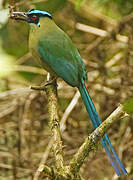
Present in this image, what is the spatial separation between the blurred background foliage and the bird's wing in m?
0.48

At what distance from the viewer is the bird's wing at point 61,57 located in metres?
2.61

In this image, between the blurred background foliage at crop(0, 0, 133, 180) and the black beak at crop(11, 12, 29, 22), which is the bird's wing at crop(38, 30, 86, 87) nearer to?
the black beak at crop(11, 12, 29, 22)

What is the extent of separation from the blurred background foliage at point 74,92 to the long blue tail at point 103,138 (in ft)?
2.35

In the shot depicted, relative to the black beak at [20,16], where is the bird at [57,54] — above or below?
below

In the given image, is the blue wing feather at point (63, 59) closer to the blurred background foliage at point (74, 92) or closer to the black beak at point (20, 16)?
the black beak at point (20, 16)

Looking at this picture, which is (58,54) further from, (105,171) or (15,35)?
(15,35)

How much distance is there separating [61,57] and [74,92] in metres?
0.94

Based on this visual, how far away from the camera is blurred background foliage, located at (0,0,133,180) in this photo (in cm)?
322

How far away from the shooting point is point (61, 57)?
2.66 m

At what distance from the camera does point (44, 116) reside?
3.43 metres

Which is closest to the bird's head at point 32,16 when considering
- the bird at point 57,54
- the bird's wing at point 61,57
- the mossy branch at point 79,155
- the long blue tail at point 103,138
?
the bird at point 57,54

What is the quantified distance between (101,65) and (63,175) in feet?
7.26

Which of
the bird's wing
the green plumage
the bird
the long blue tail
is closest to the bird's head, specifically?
the bird

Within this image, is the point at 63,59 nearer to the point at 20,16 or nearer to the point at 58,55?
the point at 58,55
